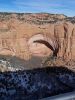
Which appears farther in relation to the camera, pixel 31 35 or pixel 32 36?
pixel 32 36

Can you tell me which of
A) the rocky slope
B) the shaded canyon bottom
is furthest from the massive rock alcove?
the shaded canyon bottom

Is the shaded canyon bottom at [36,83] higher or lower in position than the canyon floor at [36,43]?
lower

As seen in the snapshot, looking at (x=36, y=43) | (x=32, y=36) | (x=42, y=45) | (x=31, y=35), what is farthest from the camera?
(x=42, y=45)

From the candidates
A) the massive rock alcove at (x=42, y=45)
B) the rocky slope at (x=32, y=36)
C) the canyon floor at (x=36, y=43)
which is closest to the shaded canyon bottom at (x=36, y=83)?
the canyon floor at (x=36, y=43)

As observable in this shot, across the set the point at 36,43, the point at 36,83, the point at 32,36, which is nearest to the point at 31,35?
the point at 32,36

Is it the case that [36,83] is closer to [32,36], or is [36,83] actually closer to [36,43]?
[32,36]

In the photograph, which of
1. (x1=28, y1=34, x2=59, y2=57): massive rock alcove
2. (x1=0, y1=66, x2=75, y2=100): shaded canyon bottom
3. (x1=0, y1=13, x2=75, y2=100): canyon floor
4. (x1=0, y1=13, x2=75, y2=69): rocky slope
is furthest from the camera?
(x1=28, y1=34, x2=59, y2=57): massive rock alcove

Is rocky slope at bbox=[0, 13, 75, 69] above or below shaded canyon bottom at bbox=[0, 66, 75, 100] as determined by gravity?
above

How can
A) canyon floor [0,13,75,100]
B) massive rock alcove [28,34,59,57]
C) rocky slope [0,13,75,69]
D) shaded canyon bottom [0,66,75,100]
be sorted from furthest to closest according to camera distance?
massive rock alcove [28,34,59,57] < rocky slope [0,13,75,69] < canyon floor [0,13,75,100] < shaded canyon bottom [0,66,75,100]

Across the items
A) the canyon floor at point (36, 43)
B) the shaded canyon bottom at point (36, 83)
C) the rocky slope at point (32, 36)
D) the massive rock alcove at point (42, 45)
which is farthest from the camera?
the massive rock alcove at point (42, 45)

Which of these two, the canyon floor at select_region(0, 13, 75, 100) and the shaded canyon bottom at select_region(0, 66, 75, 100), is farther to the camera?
the canyon floor at select_region(0, 13, 75, 100)

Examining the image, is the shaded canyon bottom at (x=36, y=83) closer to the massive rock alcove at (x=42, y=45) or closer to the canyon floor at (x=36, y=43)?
the canyon floor at (x=36, y=43)

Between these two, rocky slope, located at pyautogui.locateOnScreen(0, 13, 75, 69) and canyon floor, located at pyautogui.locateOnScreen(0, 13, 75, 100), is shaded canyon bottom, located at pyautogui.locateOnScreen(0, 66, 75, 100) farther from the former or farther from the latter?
rocky slope, located at pyautogui.locateOnScreen(0, 13, 75, 69)

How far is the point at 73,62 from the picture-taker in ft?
106
